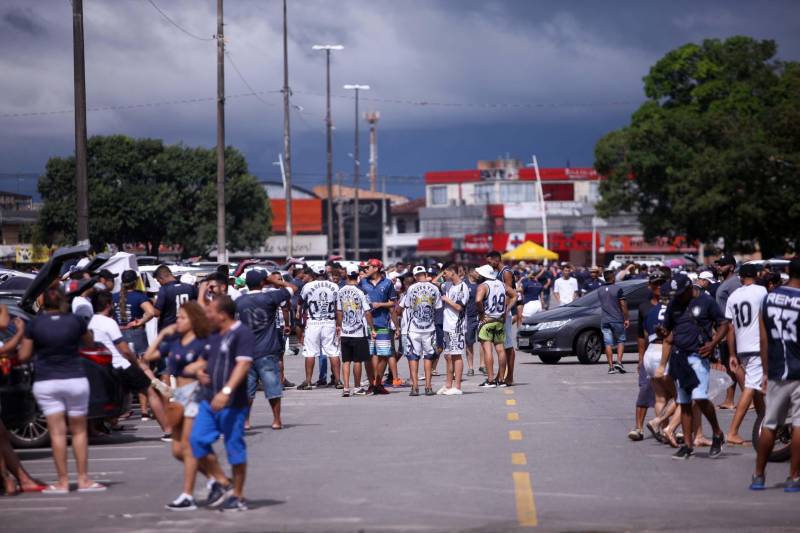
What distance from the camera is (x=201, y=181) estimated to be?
76.7 meters

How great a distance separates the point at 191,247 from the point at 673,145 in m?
28.7

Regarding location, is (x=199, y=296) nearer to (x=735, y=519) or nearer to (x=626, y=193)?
(x=735, y=519)

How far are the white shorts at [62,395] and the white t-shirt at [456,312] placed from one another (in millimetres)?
8896

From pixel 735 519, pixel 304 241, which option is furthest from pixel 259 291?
pixel 304 241

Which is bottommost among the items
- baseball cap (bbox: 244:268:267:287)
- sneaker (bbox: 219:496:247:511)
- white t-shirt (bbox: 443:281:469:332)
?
sneaker (bbox: 219:496:247:511)

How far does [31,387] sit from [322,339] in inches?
291

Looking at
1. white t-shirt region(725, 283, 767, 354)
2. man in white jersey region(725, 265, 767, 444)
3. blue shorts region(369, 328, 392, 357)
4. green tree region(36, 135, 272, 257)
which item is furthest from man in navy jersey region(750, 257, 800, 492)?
green tree region(36, 135, 272, 257)

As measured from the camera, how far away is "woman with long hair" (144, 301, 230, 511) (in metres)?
9.52

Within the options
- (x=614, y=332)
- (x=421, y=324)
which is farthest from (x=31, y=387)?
(x=614, y=332)

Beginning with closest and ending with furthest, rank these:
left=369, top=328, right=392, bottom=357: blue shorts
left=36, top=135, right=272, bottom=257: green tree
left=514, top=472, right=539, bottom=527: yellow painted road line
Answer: left=514, top=472, right=539, bottom=527: yellow painted road line
left=369, top=328, right=392, bottom=357: blue shorts
left=36, top=135, right=272, bottom=257: green tree

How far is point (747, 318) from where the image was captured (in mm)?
12594

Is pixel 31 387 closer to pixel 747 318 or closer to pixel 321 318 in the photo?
pixel 747 318

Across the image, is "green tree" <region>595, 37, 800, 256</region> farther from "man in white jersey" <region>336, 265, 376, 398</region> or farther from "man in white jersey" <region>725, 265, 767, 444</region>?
"man in white jersey" <region>725, 265, 767, 444</region>

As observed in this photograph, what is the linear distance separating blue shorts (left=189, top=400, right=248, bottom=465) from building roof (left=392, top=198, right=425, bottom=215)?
13039 centimetres
